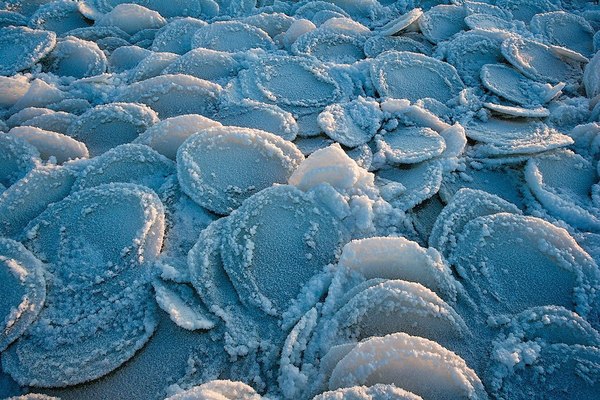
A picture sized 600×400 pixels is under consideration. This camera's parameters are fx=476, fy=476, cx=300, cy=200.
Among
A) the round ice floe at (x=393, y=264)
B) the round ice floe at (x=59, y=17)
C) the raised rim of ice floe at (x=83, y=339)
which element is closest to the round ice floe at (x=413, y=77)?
the round ice floe at (x=393, y=264)

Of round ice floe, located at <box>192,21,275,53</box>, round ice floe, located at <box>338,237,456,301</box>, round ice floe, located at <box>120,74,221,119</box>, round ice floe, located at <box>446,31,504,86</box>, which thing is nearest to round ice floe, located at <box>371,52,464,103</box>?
round ice floe, located at <box>446,31,504,86</box>

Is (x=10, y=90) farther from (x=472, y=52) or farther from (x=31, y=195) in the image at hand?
(x=472, y=52)

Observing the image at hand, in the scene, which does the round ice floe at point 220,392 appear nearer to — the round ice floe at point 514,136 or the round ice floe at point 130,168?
the round ice floe at point 130,168

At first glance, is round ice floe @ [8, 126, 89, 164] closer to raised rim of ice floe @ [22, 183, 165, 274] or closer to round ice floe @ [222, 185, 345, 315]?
raised rim of ice floe @ [22, 183, 165, 274]

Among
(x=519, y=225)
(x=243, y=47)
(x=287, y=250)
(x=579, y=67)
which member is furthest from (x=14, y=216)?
(x=579, y=67)

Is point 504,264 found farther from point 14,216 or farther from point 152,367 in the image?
point 14,216

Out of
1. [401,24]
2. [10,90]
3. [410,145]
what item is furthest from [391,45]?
[10,90]
